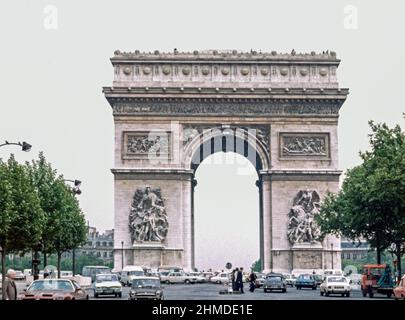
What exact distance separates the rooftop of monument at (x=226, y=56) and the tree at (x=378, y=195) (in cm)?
1382

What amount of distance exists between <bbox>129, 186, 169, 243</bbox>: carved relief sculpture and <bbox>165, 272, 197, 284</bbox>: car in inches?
147

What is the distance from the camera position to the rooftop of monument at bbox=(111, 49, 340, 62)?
75875 mm

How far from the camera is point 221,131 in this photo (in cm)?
7725

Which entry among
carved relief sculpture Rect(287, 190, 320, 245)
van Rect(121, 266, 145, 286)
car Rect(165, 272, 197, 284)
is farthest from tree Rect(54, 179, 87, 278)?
carved relief sculpture Rect(287, 190, 320, 245)

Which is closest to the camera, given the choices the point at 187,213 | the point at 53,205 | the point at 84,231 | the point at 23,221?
the point at 23,221

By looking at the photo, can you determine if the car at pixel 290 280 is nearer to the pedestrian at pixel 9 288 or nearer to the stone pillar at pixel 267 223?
the stone pillar at pixel 267 223

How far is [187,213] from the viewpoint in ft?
255

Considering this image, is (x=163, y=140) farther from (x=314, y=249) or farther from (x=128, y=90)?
(x=314, y=249)

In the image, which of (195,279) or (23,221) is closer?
(23,221)

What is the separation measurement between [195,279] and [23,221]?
1159 inches

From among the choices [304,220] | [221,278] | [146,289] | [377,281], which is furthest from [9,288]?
[221,278]

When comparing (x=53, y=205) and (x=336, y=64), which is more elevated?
(x=336, y=64)

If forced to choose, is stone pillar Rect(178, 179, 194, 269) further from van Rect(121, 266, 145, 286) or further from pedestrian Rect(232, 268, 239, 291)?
pedestrian Rect(232, 268, 239, 291)
